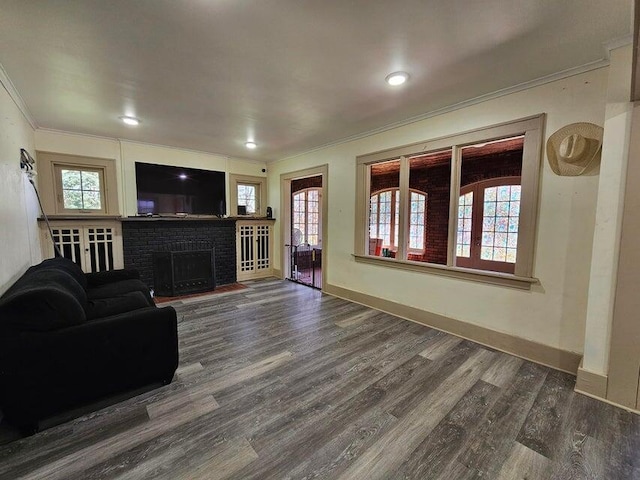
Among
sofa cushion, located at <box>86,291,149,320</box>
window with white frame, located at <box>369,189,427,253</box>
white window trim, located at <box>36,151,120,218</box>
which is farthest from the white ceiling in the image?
window with white frame, located at <box>369,189,427,253</box>

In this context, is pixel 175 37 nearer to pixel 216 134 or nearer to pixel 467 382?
pixel 216 134

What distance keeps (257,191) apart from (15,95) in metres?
3.60

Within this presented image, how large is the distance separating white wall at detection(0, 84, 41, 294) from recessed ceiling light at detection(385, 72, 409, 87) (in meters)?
3.23

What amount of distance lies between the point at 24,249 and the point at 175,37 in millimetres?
2680

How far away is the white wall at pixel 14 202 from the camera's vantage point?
2207mm

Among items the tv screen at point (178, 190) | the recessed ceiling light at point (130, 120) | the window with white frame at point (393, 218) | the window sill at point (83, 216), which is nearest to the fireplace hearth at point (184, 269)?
the tv screen at point (178, 190)

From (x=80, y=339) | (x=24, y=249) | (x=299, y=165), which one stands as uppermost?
(x=299, y=165)

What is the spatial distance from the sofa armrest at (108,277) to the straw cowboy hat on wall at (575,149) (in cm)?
470

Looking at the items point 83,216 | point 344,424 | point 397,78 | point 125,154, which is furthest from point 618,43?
point 83,216

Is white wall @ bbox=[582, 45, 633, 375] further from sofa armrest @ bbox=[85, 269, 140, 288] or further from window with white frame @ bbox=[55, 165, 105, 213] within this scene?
window with white frame @ bbox=[55, 165, 105, 213]

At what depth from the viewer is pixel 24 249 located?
2775 millimetres

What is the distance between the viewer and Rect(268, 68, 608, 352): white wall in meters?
2.19

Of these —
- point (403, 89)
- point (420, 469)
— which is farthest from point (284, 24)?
point (420, 469)

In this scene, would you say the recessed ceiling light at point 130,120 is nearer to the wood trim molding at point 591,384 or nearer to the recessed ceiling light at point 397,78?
the recessed ceiling light at point 397,78
